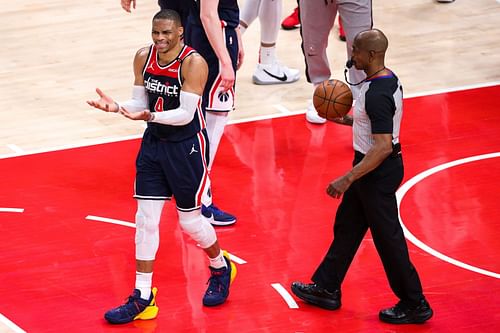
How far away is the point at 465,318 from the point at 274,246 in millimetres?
1626

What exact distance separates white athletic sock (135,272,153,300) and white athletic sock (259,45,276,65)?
4822 mm

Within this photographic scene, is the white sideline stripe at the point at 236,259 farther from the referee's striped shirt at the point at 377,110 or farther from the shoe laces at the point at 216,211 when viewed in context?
the referee's striped shirt at the point at 377,110

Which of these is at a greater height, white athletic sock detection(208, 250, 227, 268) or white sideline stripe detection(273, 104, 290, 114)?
white athletic sock detection(208, 250, 227, 268)

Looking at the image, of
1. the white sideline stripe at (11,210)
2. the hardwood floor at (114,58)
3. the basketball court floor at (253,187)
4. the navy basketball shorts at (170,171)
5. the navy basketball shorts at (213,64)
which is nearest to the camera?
the navy basketball shorts at (170,171)

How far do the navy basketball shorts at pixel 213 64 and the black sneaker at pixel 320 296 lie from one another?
1.84 m

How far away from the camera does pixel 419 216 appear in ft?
28.4

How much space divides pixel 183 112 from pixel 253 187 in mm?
2422

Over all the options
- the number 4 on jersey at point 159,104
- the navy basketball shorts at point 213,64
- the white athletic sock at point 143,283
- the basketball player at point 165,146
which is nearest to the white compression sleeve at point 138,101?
the basketball player at point 165,146

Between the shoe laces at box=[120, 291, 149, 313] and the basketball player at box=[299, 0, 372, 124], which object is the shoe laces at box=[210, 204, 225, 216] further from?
→ the basketball player at box=[299, 0, 372, 124]

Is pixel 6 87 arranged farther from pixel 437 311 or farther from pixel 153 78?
pixel 437 311

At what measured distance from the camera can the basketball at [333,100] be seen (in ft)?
23.4

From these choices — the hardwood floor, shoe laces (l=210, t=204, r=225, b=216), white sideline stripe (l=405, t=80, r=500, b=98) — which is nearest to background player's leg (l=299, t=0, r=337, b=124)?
the hardwood floor

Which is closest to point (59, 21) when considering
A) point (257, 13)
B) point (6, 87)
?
point (6, 87)

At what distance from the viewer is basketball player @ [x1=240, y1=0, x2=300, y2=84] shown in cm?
1142
